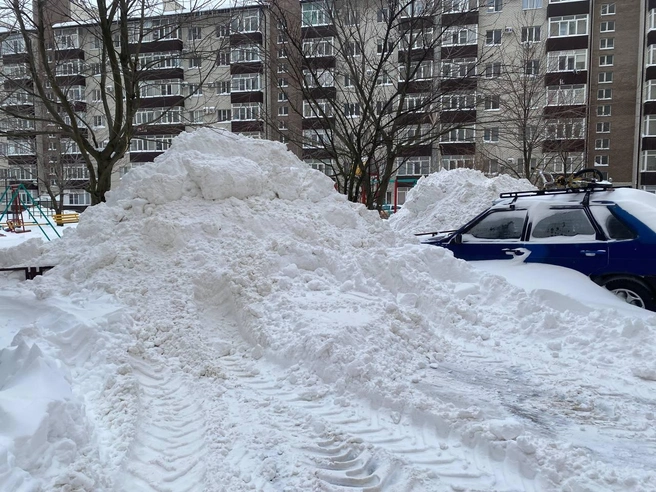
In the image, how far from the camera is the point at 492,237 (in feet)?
26.2

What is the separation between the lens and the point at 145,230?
689 centimetres

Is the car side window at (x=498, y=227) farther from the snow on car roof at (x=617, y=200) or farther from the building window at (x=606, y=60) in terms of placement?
the building window at (x=606, y=60)

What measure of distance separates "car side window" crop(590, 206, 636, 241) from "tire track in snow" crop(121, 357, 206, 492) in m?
5.54

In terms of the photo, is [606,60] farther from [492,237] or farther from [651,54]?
[492,237]

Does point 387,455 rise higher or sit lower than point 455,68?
lower

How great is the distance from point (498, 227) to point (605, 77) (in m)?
42.7

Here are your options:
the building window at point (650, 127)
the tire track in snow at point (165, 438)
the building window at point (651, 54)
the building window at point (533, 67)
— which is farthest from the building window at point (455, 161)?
the tire track in snow at point (165, 438)

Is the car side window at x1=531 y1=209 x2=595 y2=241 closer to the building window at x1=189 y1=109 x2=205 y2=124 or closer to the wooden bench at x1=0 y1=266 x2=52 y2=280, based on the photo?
the wooden bench at x1=0 y1=266 x2=52 y2=280

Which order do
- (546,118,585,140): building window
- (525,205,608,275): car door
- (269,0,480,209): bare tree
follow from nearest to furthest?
1. (525,205,608,275): car door
2. (269,0,480,209): bare tree
3. (546,118,585,140): building window

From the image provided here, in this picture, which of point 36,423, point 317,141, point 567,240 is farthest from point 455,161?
point 36,423

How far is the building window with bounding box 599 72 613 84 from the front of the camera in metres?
42.8

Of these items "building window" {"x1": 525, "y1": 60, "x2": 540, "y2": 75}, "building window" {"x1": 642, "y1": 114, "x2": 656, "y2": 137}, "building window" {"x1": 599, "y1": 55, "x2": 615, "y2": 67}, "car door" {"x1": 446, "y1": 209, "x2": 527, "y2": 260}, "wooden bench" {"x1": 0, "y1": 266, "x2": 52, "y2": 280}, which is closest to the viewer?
"wooden bench" {"x1": 0, "y1": 266, "x2": 52, "y2": 280}

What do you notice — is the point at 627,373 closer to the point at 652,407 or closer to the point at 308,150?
the point at 652,407

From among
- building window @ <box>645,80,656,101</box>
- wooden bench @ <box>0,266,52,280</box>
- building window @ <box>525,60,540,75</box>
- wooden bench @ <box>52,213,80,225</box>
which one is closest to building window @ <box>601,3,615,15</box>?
building window @ <box>645,80,656,101</box>
